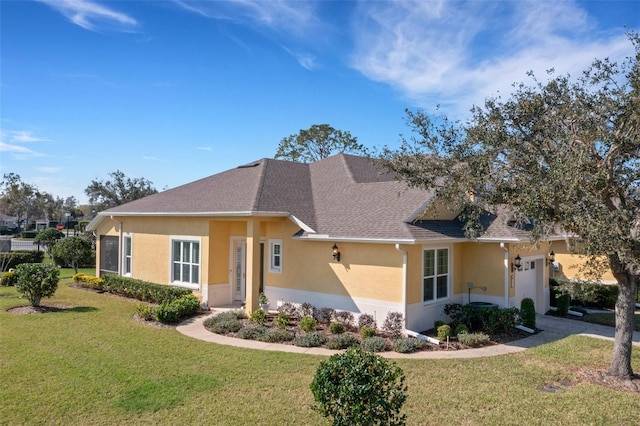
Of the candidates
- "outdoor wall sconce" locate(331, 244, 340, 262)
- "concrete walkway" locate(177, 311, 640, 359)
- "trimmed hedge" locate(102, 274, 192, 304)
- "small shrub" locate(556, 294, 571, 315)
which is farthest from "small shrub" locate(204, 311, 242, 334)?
"small shrub" locate(556, 294, 571, 315)

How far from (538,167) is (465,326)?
5981 millimetres

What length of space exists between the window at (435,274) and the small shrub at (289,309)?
472cm

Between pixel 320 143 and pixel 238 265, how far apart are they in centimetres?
2822

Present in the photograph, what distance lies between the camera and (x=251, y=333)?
12.3 meters

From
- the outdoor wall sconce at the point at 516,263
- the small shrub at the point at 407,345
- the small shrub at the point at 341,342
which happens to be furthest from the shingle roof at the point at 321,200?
the small shrub at the point at 341,342

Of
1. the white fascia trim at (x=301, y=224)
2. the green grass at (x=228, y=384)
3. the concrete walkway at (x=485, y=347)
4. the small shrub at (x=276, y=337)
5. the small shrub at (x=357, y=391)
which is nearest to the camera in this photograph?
the small shrub at (x=357, y=391)

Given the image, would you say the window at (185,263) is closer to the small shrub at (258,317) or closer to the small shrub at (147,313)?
the small shrub at (147,313)

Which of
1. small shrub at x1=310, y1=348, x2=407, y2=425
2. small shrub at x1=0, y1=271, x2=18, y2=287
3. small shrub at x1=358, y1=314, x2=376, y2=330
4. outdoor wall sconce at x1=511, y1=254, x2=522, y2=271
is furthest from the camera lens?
small shrub at x1=0, y1=271, x2=18, y2=287

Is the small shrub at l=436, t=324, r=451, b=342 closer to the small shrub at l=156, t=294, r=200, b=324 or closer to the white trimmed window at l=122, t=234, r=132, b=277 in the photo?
the small shrub at l=156, t=294, r=200, b=324

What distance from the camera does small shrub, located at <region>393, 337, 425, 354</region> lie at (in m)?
11.1

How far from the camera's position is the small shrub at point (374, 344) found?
1127 cm

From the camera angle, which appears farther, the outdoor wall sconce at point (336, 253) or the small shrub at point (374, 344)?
the outdoor wall sconce at point (336, 253)

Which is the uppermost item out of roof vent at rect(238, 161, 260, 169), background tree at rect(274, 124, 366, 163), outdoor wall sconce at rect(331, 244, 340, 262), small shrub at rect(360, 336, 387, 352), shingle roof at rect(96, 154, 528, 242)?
background tree at rect(274, 124, 366, 163)

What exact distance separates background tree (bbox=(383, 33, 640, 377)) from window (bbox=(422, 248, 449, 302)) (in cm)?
349
